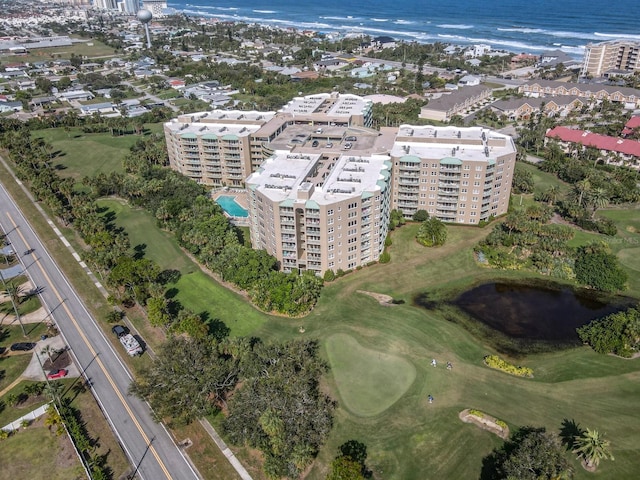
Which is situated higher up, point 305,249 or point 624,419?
point 305,249

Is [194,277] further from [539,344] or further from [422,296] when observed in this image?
[539,344]

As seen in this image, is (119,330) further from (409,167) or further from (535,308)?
(535,308)

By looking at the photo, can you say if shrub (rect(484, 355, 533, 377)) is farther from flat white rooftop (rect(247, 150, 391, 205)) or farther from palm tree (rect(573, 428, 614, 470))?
flat white rooftop (rect(247, 150, 391, 205))

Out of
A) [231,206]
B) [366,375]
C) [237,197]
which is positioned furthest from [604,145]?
[366,375]

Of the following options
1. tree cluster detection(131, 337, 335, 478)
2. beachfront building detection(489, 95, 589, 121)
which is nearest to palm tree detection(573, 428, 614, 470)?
tree cluster detection(131, 337, 335, 478)

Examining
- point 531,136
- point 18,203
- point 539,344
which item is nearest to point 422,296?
point 539,344
